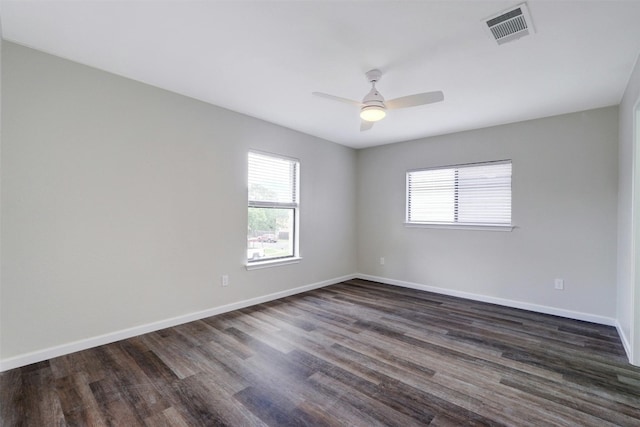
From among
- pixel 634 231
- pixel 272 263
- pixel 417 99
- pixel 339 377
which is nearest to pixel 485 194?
pixel 634 231

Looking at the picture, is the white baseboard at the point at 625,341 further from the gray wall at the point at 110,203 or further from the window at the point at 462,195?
the gray wall at the point at 110,203

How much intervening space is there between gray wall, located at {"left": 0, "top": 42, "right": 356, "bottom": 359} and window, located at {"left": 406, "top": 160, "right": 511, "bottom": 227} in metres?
2.61

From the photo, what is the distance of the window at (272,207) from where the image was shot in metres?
3.97

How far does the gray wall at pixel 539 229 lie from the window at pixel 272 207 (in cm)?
192

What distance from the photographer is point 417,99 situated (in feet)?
8.18

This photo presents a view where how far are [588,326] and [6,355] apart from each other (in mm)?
5500

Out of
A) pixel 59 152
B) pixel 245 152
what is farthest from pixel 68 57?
pixel 245 152

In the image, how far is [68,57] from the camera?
2492 mm

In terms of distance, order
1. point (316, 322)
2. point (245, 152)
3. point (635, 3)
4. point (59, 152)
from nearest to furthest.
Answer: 1. point (635, 3)
2. point (59, 152)
3. point (316, 322)
4. point (245, 152)

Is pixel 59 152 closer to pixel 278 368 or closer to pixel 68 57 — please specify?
pixel 68 57

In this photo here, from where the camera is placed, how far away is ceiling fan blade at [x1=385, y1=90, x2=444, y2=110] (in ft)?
7.78

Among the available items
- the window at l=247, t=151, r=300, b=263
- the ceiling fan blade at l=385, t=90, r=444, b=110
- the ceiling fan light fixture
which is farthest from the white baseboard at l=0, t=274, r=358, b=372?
the ceiling fan blade at l=385, t=90, r=444, b=110

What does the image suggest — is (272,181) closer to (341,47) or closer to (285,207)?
(285,207)

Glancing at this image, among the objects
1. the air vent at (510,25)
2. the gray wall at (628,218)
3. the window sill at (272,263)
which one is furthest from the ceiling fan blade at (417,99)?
the window sill at (272,263)
